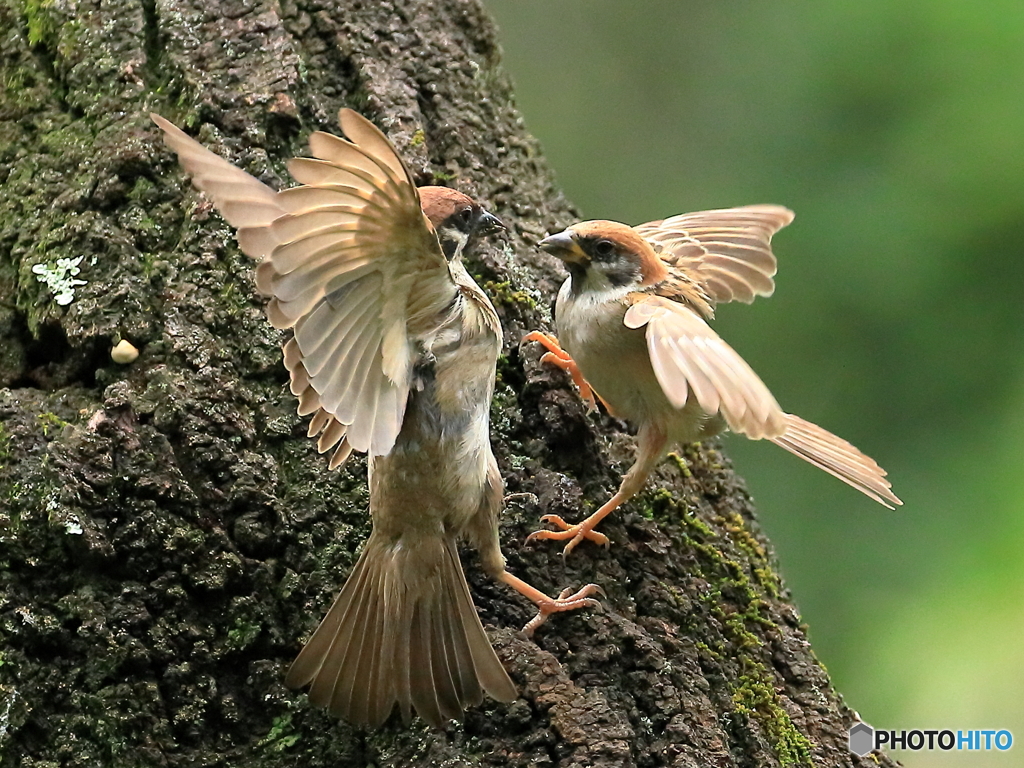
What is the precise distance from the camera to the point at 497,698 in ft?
8.65

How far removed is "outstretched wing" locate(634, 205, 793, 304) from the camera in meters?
3.83

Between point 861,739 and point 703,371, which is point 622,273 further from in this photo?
point 861,739

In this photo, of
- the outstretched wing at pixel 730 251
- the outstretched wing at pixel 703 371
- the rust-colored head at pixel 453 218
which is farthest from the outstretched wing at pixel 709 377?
the outstretched wing at pixel 730 251

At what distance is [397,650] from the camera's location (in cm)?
279

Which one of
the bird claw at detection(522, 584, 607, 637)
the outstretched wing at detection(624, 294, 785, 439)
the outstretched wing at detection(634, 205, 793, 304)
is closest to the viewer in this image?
the outstretched wing at detection(624, 294, 785, 439)

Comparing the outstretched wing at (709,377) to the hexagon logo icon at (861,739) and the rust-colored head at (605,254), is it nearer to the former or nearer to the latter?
the rust-colored head at (605,254)

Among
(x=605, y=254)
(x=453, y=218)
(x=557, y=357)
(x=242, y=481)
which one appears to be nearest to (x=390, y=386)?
(x=242, y=481)

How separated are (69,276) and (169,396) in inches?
20.1

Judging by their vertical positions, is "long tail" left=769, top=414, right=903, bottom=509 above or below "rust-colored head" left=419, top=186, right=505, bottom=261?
below

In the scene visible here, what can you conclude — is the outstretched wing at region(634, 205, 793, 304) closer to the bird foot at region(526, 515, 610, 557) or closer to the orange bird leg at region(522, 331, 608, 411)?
the orange bird leg at region(522, 331, 608, 411)

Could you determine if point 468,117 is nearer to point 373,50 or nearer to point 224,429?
point 373,50

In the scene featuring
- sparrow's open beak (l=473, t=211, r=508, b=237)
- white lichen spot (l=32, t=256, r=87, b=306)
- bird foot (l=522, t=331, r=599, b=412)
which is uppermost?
sparrow's open beak (l=473, t=211, r=508, b=237)

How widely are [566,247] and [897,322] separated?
321 cm

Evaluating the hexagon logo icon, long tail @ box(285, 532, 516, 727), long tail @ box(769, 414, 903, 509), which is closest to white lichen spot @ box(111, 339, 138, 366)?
long tail @ box(285, 532, 516, 727)
